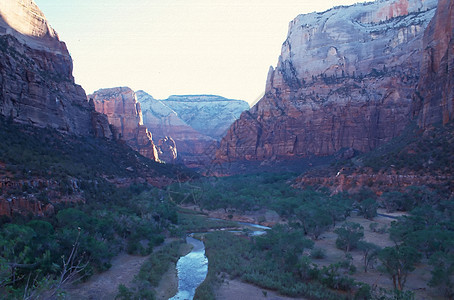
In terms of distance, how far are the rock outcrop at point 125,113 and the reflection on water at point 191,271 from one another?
79.3m

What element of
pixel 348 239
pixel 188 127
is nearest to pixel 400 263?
pixel 348 239

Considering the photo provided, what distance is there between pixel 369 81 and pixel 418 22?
1669 centimetres

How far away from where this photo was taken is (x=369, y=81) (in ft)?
280

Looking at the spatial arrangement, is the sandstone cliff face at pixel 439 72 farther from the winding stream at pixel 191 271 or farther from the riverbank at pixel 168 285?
the riverbank at pixel 168 285

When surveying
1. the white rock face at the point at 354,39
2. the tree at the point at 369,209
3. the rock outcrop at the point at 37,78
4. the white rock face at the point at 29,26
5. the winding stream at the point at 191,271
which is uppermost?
the white rock face at the point at 354,39

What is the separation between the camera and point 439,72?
154 feet

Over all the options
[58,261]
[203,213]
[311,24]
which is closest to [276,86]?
[311,24]

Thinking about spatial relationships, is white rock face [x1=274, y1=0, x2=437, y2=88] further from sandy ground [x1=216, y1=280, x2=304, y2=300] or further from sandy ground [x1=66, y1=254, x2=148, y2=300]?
sandy ground [x1=66, y1=254, x2=148, y2=300]

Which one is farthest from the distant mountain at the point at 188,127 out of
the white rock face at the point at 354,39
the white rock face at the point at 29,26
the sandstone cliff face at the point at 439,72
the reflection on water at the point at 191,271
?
the reflection on water at the point at 191,271

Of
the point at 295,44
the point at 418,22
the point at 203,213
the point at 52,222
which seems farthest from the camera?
the point at 295,44

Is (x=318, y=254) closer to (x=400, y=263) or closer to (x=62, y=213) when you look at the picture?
(x=400, y=263)

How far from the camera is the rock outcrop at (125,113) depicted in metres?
109

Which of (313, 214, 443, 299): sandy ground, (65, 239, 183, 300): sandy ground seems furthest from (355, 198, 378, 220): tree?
(65, 239, 183, 300): sandy ground

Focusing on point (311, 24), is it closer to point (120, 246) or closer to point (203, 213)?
point (203, 213)
